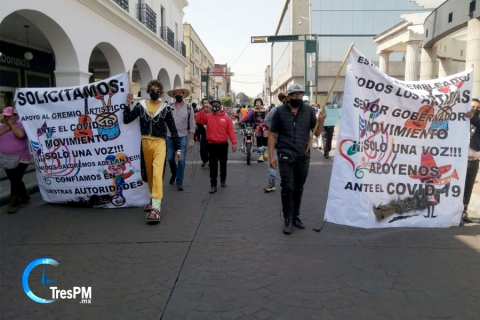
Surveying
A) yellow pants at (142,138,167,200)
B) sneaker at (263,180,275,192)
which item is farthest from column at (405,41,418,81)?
yellow pants at (142,138,167,200)

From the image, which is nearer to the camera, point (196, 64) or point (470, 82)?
point (470, 82)

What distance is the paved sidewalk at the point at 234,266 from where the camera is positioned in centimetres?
315

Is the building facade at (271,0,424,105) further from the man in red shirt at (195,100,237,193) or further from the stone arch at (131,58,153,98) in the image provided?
the man in red shirt at (195,100,237,193)

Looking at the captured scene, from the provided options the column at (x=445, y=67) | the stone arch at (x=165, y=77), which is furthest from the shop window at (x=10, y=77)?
the column at (x=445, y=67)

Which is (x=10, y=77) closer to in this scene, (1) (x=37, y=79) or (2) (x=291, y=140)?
(1) (x=37, y=79)

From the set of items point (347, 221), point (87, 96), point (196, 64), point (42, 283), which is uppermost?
point (196, 64)

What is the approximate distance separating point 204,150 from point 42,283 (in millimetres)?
7146

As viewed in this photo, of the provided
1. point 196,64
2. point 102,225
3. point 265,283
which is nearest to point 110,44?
point 102,225

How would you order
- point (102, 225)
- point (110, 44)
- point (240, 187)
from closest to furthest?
point (102, 225), point (240, 187), point (110, 44)

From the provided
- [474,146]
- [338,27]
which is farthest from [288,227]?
[338,27]

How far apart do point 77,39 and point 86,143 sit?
18.0ft

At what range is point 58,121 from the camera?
20.9ft

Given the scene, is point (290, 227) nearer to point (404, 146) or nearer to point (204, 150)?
point (404, 146)

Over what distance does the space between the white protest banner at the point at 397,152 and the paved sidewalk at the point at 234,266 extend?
14.2 inches
